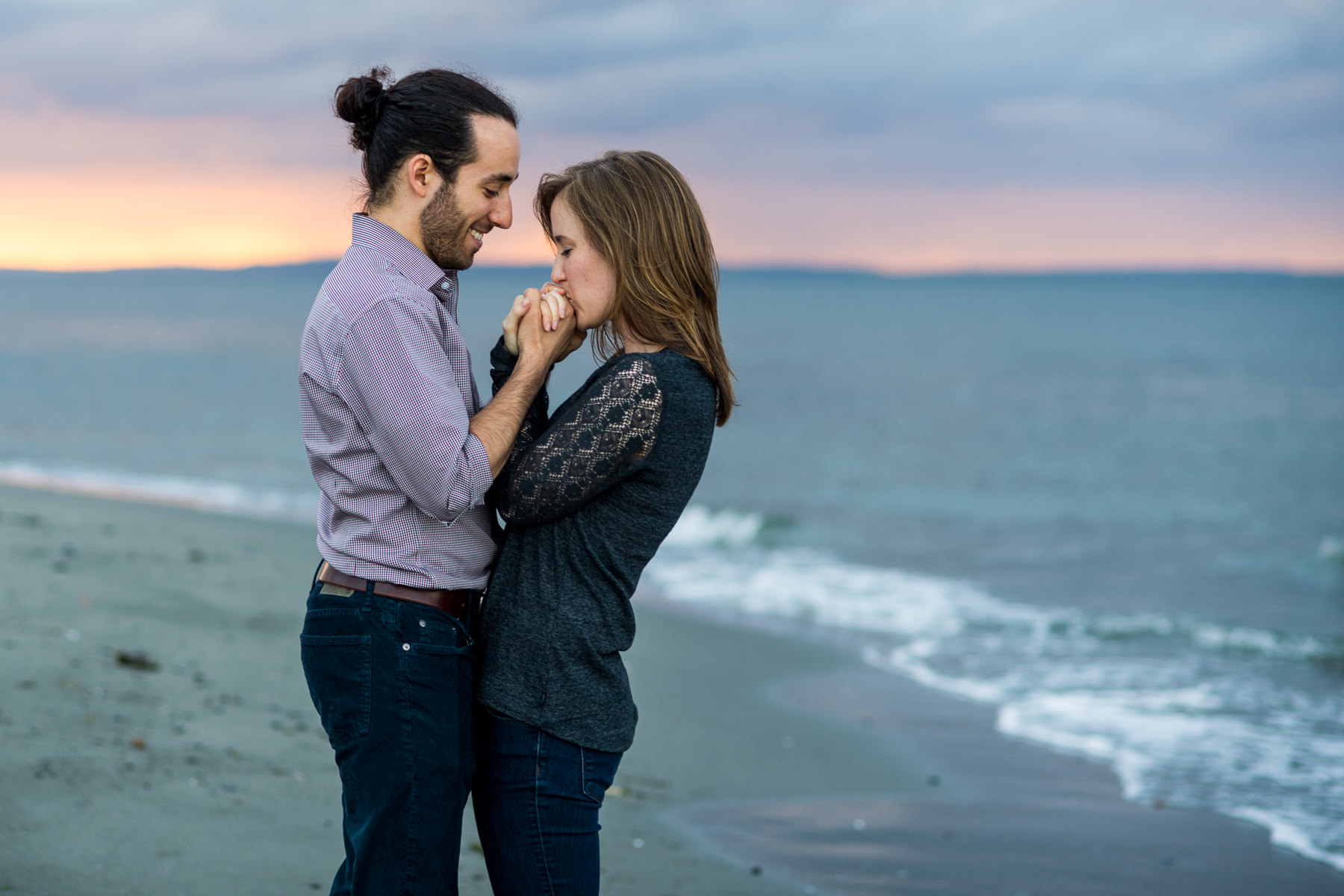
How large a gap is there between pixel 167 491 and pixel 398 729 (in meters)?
16.3

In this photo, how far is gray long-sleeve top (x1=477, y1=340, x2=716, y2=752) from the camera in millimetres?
2363

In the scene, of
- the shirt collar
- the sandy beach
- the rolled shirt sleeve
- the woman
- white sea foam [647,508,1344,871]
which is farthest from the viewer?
white sea foam [647,508,1344,871]

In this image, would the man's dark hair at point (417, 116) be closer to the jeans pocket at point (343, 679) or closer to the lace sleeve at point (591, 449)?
the lace sleeve at point (591, 449)

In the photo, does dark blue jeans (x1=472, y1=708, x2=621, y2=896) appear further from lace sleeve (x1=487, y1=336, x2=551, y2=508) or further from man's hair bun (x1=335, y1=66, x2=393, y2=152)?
man's hair bun (x1=335, y1=66, x2=393, y2=152)

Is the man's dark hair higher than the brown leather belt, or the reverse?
the man's dark hair

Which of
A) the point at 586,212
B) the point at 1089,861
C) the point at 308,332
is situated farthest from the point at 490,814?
the point at 1089,861

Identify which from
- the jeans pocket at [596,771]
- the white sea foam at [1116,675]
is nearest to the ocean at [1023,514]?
the white sea foam at [1116,675]

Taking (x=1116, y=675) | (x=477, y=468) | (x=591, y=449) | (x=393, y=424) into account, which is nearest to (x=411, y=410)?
(x=393, y=424)

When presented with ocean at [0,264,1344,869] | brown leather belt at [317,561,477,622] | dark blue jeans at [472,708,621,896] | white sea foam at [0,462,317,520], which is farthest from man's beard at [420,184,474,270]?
white sea foam at [0,462,317,520]

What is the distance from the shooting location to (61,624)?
690 centimetres

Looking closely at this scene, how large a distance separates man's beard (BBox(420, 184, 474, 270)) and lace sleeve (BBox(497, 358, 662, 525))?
46 cm

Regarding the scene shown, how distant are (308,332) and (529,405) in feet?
1.53

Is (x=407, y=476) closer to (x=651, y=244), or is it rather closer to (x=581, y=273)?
(x=581, y=273)

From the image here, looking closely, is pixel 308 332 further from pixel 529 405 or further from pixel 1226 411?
pixel 1226 411
